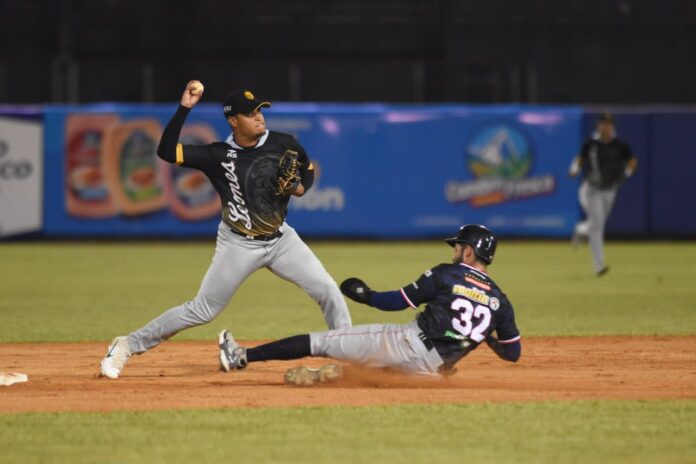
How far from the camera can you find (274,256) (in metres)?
7.88

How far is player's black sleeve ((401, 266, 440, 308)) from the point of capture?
7168mm

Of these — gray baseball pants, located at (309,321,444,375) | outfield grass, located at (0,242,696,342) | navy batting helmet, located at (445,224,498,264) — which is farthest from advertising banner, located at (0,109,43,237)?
navy batting helmet, located at (445,224,498,264)

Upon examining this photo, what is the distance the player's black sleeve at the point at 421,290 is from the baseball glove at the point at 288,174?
1.14 meters

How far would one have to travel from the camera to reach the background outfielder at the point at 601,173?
15.5 meters

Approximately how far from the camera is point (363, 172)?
2234 centimetres

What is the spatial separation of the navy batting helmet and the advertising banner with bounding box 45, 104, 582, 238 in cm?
1467

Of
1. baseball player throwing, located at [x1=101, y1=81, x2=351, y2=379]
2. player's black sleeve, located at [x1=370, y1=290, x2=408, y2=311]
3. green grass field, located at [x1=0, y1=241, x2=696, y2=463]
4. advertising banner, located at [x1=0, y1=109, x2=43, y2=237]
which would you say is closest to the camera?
green grass field, located at [x1=0, y1=241, x2=696, y2=463]

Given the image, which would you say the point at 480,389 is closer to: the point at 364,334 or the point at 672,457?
the point at 364,334

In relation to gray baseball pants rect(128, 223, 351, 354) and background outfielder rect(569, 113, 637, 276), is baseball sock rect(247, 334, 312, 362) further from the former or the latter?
background outfielder rect(569, 113, 637, 276)

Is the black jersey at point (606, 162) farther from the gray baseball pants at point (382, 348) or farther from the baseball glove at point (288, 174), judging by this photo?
the gray baseball pants at point (382, 348)

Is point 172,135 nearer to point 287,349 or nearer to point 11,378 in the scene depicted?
point 287,349

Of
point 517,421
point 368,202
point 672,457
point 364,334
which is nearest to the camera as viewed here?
point 672,457

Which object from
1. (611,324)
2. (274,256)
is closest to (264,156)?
(274,256)

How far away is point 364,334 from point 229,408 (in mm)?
1069
